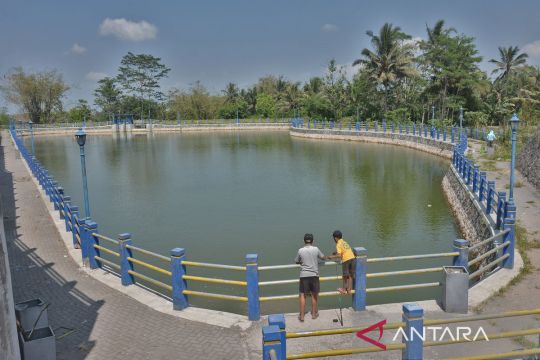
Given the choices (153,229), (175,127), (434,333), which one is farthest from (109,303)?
(175,127)

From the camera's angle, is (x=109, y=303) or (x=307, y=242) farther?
(x=109, y=303)

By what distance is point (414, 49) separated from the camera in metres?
52.6

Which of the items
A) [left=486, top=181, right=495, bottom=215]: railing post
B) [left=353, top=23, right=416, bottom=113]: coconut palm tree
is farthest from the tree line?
[left=486, top=181, right=495, bottom=215]: railing post

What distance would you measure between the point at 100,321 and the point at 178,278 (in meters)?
1.51

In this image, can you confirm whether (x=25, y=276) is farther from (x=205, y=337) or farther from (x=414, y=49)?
(x=414, y=49)

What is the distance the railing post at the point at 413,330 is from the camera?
491 cm

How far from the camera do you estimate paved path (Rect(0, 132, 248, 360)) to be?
6.95m

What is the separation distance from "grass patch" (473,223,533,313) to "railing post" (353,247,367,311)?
199cm

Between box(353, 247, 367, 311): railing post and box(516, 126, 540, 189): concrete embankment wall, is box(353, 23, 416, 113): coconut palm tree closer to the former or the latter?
box(516, 126, 540, 189): concrete embankment wall

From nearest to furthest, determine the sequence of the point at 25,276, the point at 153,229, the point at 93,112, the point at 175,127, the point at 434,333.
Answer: the point at 434,333 < the point at 25,276 < the point at 153,229 < the point at 175,127 < the point at 93,112

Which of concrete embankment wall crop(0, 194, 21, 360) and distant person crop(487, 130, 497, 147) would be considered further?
distant person crop(487, 130, 497, 147)

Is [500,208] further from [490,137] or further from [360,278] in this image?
[490,137]

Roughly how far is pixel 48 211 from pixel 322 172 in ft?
56.5

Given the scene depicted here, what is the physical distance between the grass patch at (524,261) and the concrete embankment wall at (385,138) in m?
22.0
